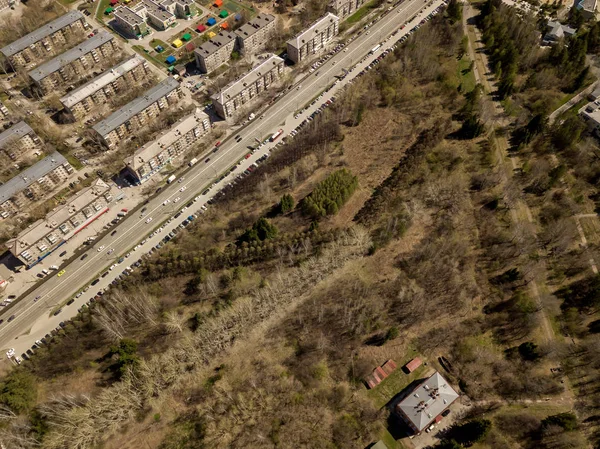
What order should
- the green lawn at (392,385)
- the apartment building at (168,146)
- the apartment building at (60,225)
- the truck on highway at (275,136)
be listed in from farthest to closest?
1. the truck on highway at (275,136)
2. the apartment building at (168,146)
3. the apartment building at (60,225)
4. the green lawn at (392,385)

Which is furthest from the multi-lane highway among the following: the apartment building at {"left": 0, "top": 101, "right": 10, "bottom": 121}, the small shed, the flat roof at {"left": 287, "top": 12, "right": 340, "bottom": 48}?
the small shed

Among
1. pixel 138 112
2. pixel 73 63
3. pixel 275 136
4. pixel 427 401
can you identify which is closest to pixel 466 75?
pixel 275 136

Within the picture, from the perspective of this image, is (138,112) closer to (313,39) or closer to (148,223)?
(148,223)

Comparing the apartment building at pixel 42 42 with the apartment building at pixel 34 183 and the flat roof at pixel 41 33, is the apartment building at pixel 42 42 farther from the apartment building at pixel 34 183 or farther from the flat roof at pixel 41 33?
the apartment building at pixel 34 183

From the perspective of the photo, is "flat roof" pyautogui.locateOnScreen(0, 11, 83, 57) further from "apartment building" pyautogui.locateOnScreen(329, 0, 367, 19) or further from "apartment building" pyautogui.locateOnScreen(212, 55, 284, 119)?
"apartment building" pyautogui.locateOnScreen(329, 0, 367, 19)

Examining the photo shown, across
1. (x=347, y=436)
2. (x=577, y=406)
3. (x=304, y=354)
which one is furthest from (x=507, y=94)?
(x=347, y=436)

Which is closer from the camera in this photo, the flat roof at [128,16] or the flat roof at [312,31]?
the flat roof at [312,31]

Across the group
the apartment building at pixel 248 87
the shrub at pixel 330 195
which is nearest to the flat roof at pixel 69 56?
the apartment building at pixel 248 87
